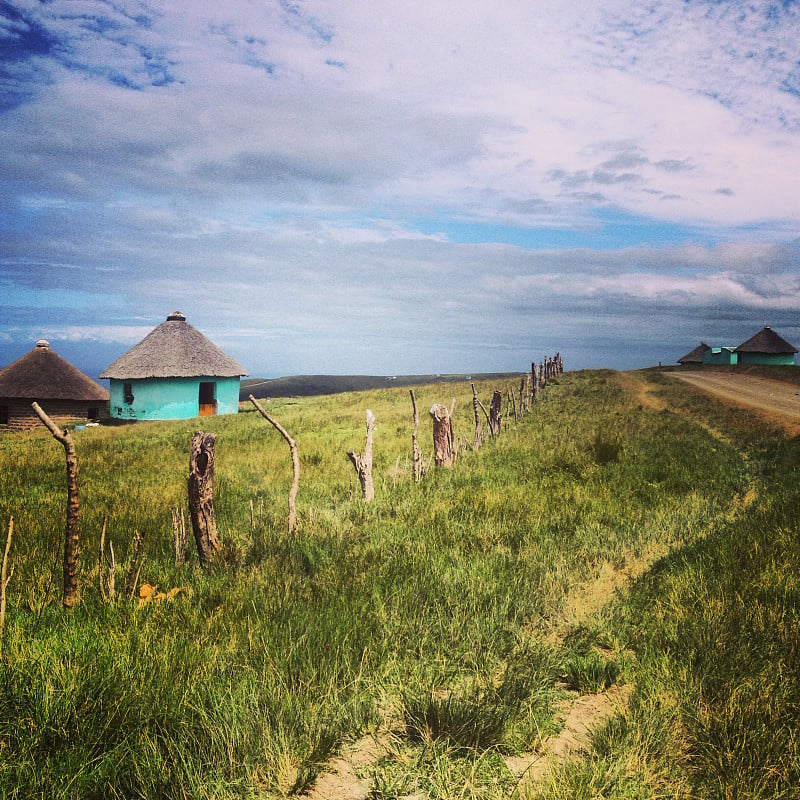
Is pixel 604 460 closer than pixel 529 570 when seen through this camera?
No

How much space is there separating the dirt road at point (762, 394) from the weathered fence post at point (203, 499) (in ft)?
46.5

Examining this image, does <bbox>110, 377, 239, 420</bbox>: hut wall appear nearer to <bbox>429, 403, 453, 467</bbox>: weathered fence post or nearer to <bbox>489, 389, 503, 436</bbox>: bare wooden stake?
<bbox>489, 389, 503, 436</bbox>: bare wooden stake

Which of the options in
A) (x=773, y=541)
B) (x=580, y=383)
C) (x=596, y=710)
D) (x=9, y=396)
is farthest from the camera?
(x=9, y=396)

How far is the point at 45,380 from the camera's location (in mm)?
35969

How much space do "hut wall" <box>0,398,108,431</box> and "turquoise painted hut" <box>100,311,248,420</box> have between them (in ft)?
7.72

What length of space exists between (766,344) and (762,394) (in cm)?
4123

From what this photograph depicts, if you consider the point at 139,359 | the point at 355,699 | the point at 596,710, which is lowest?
the point at 596,710

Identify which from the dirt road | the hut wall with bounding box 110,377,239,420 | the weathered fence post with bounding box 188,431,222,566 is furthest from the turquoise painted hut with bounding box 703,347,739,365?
the weathered fence post with bounding box 188,431,222,566

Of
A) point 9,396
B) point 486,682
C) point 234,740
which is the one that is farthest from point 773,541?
point 9,396

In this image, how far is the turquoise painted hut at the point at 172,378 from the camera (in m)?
34.3

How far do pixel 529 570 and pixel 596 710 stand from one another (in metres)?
2.01

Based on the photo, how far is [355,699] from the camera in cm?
308

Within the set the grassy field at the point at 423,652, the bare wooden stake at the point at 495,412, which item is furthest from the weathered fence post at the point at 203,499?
the bare wooden stake at the point at 495,412

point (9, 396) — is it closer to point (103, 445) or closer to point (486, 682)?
point (103, 445)
